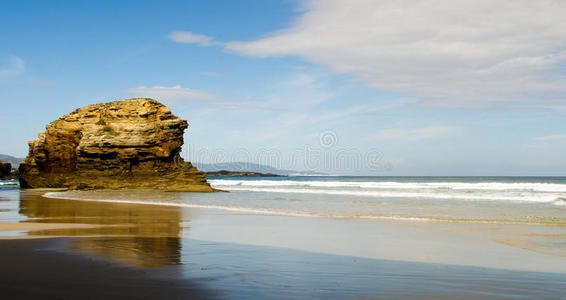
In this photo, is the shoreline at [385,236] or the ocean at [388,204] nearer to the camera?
the shoreline at [385,236]

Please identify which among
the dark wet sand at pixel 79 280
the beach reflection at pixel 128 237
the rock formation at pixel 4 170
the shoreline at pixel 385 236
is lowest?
the shoreline at pixel 385 236

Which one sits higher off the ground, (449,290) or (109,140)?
(109,140)

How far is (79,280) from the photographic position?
486 cm

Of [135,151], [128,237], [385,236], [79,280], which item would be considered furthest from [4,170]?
[79,280]

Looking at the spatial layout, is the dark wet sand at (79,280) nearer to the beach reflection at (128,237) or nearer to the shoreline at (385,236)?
the beach reflection at (128,237)

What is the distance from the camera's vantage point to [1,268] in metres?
5.42

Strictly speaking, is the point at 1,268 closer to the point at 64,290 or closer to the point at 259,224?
the point at 64,290

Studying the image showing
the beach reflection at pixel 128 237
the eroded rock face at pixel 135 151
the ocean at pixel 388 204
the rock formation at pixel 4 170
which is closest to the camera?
the beach reflection at pixel 128 237

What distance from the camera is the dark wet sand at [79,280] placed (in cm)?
426

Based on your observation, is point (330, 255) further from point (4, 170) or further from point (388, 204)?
point (4, 170)

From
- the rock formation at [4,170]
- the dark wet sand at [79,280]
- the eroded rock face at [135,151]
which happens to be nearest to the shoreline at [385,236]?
the dark wet sand at [79,280]

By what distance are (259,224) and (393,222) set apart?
4138 mm

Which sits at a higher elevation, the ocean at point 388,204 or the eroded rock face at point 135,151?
the eroded rock face at point 135,151

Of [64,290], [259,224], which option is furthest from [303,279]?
[259,224]
